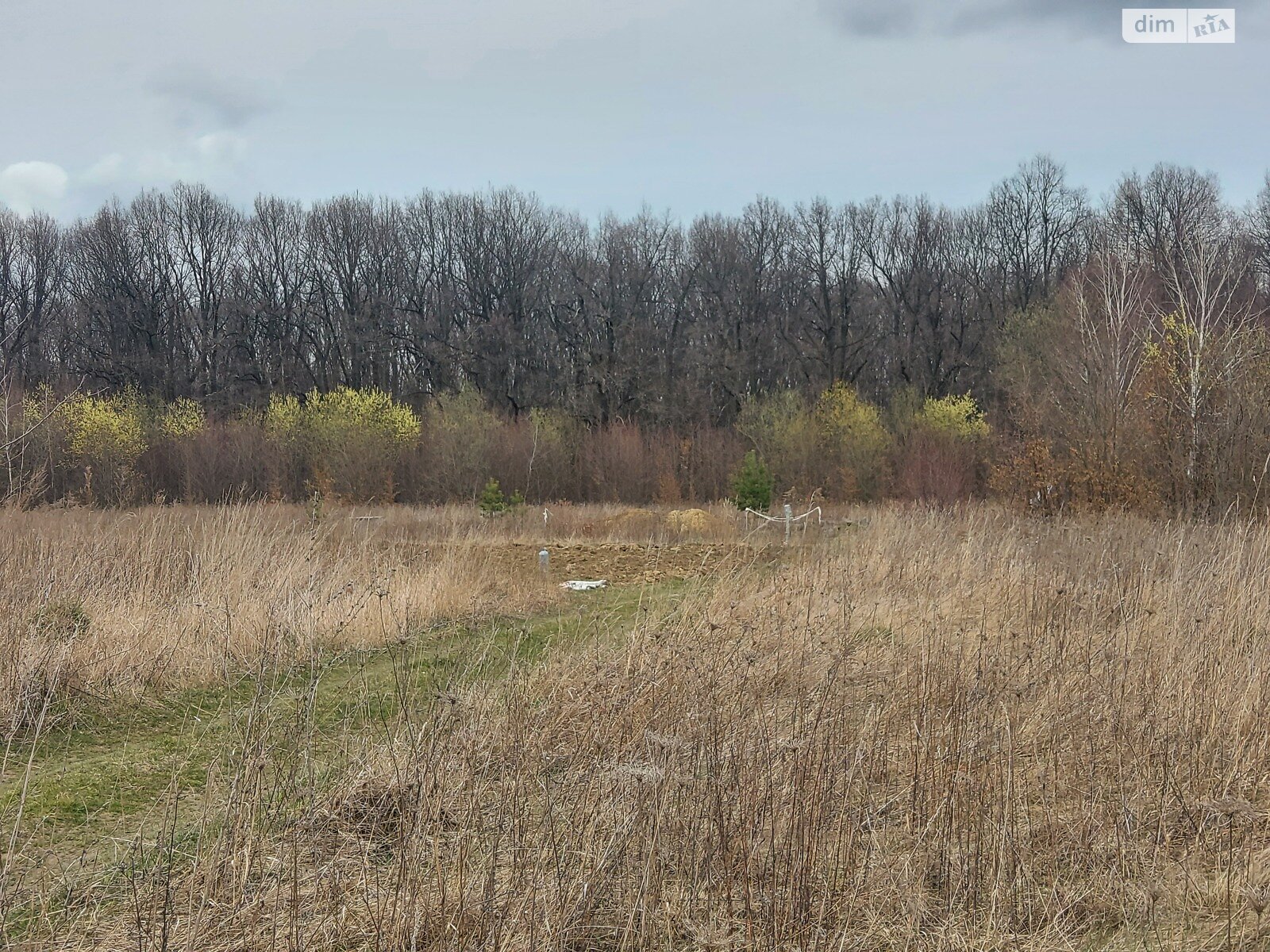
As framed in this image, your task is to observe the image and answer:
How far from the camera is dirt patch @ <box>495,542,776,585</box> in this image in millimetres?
12258

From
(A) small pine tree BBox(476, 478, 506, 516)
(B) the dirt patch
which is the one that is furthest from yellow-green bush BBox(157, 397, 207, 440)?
(B) the dirt patch

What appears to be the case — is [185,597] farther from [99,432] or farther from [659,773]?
[99,432]

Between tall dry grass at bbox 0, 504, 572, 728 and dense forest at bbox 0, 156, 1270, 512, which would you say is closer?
tall dry grass at bbox 0, 504, 572, 728

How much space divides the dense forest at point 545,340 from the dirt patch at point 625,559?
1341cm

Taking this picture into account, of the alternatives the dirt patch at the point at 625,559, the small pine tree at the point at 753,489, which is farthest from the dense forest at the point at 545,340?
the dirt patch at the point at 625,559

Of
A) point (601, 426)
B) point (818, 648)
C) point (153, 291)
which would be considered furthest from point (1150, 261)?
point (153, 291)

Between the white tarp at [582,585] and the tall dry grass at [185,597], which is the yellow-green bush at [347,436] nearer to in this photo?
the white tarp at [582,585]

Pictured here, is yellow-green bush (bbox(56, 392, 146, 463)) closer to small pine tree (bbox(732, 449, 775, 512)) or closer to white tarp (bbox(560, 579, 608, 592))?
small pine tree (bbox(732, 449, 775, 512))

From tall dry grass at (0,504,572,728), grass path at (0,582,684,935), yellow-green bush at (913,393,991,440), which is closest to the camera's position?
grass path at (0,582,684,935)

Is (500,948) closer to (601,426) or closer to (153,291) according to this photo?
(601,426)

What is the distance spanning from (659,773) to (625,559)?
11075 millimetres

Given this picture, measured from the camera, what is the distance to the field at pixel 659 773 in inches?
118

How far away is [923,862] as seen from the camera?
3.40 metres

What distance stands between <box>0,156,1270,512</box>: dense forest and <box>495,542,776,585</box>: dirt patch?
13.4 m
